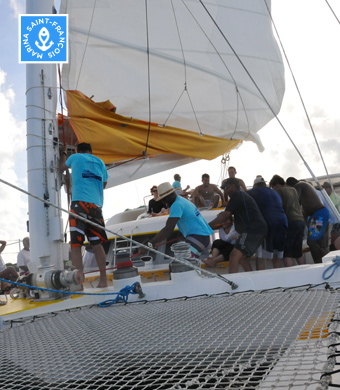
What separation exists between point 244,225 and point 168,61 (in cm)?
295

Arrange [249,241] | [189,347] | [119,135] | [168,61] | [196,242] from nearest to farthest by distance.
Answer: [189,347]
[249,241]
[196,242]
[119,135]
[168,61]

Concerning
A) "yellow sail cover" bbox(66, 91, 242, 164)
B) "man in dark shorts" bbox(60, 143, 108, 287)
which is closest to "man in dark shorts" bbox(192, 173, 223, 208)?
"yellow sail cover" bbox(66, 91, 242, 164)

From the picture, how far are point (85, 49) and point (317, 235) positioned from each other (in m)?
3.75

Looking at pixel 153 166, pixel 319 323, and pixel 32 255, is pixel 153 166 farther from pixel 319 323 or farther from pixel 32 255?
pixel 319 323

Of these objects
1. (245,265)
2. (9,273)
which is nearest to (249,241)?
(245,265)

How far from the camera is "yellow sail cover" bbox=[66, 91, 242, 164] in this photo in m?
4.94

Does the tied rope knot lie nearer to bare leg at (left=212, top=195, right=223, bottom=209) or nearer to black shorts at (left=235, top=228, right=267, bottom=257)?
black shorts at (left=235, top=228, right=267, bottom=257)

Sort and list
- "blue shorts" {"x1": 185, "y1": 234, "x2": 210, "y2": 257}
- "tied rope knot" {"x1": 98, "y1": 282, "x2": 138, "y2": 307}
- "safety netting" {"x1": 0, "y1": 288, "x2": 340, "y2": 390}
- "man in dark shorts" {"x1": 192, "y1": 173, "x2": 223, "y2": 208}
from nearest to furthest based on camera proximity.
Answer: "safety netting" {"x1": 0, "y1": 288, "x2": 340, "y2": 390} < "tied rope knot" {"x1": 98, "y1": 282, "x2": 138, "y2": 307} < "blue shorts" {"x1": 185, "y1": 234, "x2": 210, "y2": 257} < "man in dark shorts" {"x1": 192, "y1": 173, "x2": 223, "y2": 208}

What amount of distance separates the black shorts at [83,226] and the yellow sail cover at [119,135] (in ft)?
3.39

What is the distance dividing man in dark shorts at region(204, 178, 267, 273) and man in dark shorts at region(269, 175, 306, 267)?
67 cm

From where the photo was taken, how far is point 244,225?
4.34 metres

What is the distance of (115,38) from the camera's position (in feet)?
19.4

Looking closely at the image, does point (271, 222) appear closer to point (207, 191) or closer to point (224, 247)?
point (224, 247)

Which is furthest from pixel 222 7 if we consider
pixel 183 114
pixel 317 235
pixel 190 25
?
pixel 317 235
